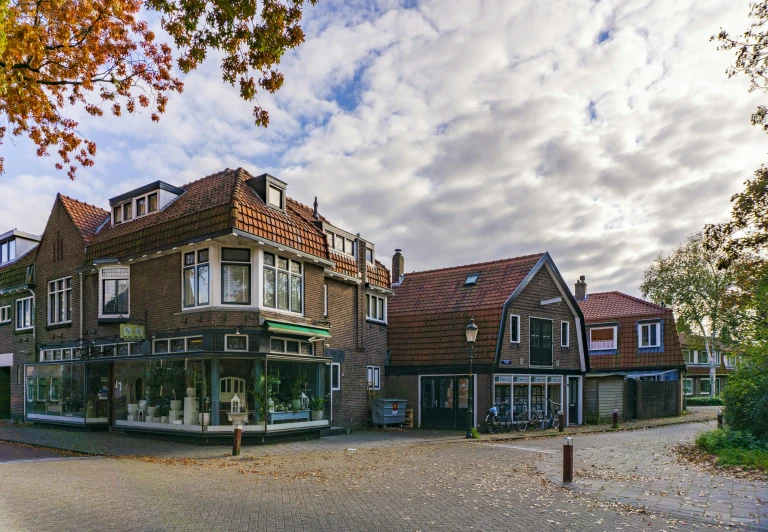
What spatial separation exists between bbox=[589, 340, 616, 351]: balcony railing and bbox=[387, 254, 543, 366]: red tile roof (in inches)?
530

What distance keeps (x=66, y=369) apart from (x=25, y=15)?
16.7 m

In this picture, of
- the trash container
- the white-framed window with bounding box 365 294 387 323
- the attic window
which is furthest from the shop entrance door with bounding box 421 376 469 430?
the attic window

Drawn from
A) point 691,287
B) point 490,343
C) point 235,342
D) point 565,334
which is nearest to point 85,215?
point 235,342

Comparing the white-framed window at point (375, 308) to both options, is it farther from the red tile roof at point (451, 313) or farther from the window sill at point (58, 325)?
the window sill at point (58, 325)

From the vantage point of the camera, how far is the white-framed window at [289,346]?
18.6 metres

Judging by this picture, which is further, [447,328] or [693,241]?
[693,241]

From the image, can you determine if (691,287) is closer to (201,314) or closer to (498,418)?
(498,418)

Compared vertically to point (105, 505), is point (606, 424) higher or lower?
lower

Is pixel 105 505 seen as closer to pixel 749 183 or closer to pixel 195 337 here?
pixel 195 337

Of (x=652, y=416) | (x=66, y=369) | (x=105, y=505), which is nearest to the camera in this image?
(x=105, y=505)

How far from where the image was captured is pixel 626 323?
36906 mm

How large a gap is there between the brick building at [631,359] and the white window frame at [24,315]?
25.3 m

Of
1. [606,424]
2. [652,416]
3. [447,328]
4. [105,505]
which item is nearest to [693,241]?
[652,416]

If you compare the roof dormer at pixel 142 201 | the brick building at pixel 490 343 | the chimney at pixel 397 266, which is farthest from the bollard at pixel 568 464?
the chimney at pixel 397 266
